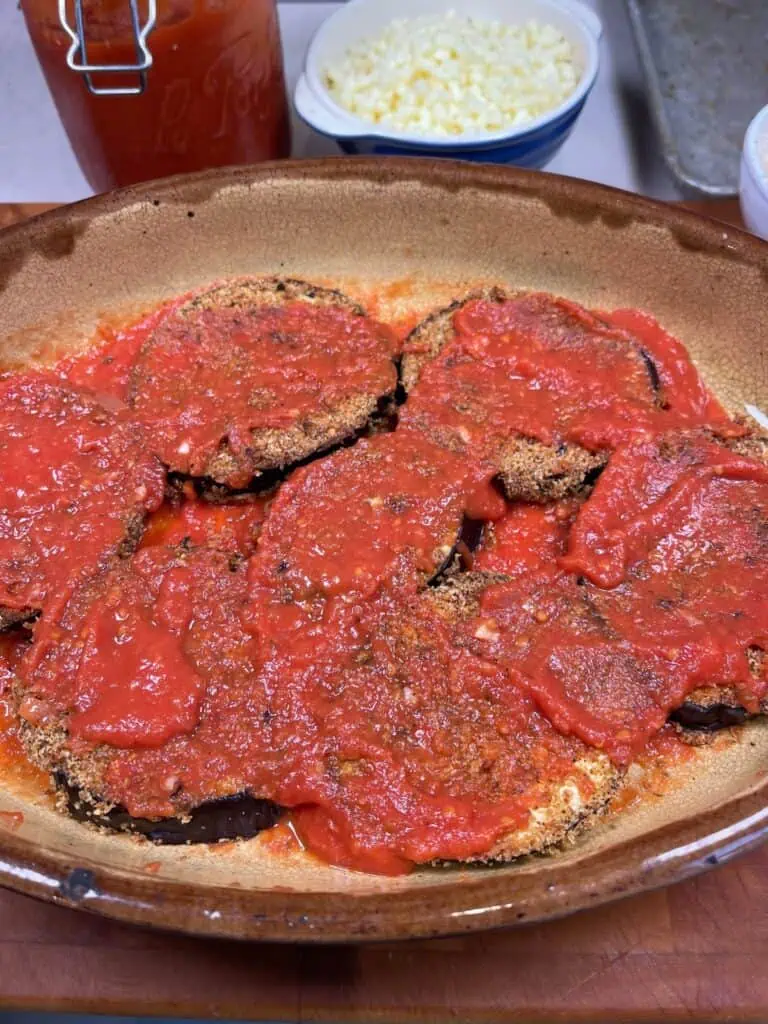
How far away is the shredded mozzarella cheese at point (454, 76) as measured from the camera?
370 centimetres

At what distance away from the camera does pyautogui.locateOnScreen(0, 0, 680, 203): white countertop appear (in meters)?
4.30

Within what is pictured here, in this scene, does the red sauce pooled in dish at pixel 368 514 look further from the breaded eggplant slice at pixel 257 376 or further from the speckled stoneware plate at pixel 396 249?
the speckled stoneware plate at pixel 396 249

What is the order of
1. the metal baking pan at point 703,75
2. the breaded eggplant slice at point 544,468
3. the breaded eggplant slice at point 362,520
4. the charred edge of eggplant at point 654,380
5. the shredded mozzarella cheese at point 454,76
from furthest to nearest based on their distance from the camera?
the metal baking pan at point 703,75
the shredded mozzarella cheese at point 454,76
the charred edge of eggplant at point 654,380
the breaded eggplant slice at point 544,468
the breaded eggplant slice at point 362,520

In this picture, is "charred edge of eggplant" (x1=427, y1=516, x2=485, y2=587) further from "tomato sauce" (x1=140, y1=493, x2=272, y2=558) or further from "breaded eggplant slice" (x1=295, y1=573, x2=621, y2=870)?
"tomato sauce" (x1=140, y1=493, x2=272, y2=558)

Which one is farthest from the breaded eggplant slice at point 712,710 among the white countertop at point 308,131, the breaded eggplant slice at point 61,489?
the white countertop at point 308,131

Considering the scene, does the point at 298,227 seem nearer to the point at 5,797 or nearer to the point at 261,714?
the point at 261,714

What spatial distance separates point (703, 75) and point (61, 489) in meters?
3.87

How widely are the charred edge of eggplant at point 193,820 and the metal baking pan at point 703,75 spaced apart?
3256 millimetres

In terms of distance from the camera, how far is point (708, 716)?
236 cm

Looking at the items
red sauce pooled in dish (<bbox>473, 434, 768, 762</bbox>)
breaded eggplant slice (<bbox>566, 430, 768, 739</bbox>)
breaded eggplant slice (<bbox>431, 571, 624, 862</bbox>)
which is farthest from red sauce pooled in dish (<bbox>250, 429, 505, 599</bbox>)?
breaded eggplant slice (<bbox>431, 571, 624, 862</bbox>)

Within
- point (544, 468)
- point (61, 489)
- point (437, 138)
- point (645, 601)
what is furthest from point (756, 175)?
point (61, 489)

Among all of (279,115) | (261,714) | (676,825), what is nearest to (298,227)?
(279,115)

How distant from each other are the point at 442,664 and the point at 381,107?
2.58 metres

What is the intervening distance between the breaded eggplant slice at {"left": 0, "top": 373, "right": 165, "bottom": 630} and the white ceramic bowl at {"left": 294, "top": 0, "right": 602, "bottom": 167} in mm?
1544
